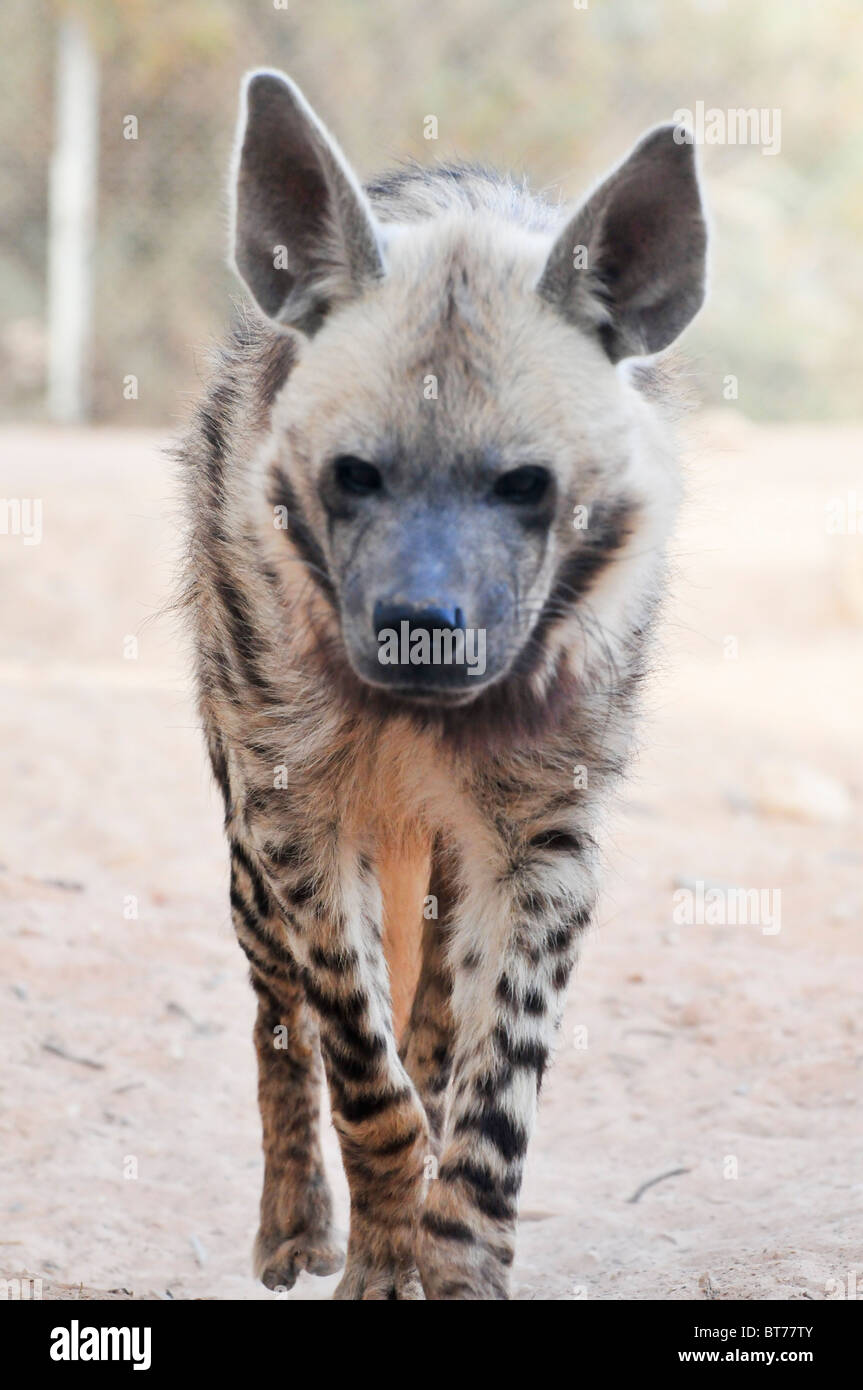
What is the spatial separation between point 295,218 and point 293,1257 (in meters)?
2.28

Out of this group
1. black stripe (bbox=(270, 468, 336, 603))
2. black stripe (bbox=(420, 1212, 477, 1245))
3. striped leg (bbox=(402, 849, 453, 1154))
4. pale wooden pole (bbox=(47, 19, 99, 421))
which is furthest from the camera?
pale wooden pole (bbox=(47, 19, 99, 421))

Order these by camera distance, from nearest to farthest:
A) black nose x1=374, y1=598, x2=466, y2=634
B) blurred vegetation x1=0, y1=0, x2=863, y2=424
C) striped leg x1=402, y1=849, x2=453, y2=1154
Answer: black nose x1=374, y1=598, x2=466, y2=634 → striped leg x1=402, y1=849, x2=453, y2=1154 → blurred vegetation x1=0, y1=0, x2=863, y2=424

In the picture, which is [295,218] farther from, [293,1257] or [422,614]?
[293,1257]

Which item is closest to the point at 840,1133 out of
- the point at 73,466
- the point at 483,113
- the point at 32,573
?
the point at 32,573

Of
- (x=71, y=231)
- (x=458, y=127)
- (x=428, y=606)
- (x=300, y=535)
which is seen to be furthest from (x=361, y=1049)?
(x=458, y=127)

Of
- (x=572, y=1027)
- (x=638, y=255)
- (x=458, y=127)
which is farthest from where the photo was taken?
(x=458, y=127)

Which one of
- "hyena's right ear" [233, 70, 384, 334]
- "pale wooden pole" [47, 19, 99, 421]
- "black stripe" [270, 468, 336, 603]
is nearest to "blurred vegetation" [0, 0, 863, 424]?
"pale wooden pole" [47, 19, 99, 421]

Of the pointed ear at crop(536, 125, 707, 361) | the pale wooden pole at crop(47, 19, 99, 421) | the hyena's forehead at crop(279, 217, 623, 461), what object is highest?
the pale wooden pole at crop(47, 19, 99, 421)

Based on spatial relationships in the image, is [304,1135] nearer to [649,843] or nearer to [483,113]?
[649,843]

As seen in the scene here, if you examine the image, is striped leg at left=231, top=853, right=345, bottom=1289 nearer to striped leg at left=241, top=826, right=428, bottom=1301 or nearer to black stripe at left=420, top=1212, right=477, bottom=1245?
striped leg at left=241, top=826, right=428, bottom=1301

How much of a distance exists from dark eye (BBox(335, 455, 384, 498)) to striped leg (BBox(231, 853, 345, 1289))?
1.32 meters

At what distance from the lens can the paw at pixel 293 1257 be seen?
3.99 metres

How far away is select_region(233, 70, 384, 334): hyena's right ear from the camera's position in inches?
117

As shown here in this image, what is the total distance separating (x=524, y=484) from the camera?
9.44 feet
